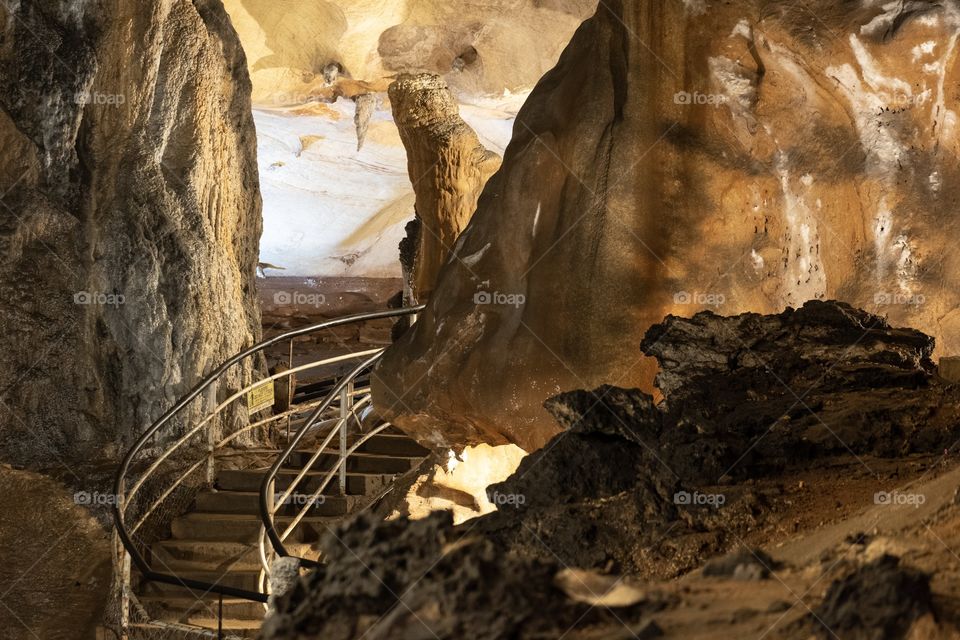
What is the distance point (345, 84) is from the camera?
1516 centimetres

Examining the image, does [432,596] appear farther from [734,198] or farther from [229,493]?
[229,493]

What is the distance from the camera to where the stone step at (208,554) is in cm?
863

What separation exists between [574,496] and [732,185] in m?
2.82

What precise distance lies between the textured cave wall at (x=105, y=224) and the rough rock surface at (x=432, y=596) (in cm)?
744

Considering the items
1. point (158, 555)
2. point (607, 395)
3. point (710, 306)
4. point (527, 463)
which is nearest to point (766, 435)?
point (607, 395)

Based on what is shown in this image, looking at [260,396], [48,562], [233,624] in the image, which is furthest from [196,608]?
[260,396]

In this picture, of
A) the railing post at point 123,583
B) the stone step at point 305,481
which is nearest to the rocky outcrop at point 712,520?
the railing post at point 123,583

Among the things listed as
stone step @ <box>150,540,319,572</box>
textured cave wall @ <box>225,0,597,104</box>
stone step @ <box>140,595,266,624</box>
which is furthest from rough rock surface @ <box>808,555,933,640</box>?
textured cave wall @ <box>225,0,597,104</box>

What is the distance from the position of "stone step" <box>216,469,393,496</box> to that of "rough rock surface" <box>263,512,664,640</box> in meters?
7.03

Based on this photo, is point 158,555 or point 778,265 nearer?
point 778,265

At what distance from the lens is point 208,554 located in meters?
8.86

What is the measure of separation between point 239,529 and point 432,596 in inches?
286

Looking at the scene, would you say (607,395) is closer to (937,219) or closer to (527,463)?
(527,463)

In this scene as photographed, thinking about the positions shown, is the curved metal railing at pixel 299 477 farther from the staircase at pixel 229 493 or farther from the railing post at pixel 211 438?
the railing post at pixel 211 438
